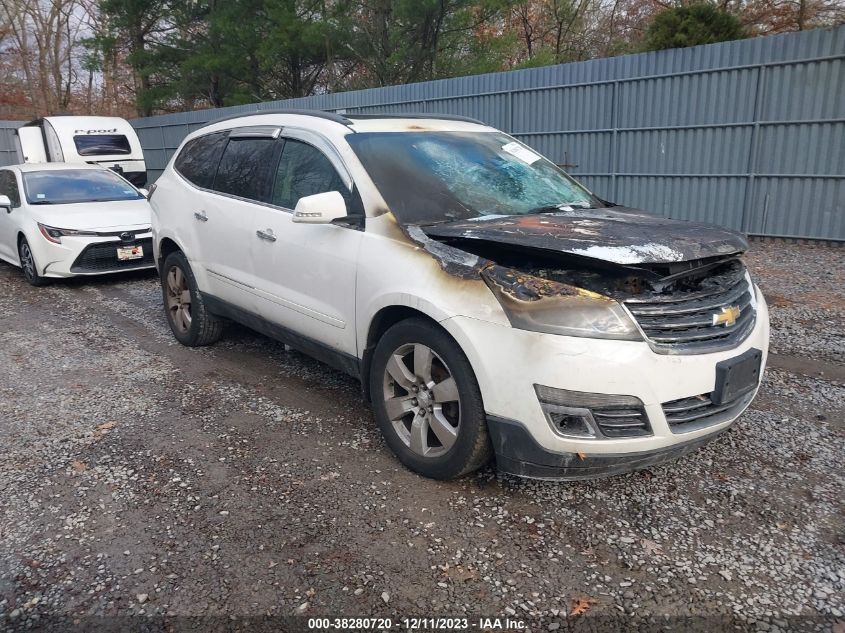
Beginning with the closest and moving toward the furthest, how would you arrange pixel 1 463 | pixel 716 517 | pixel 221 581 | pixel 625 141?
pixel 221 581, pixel 716 517, pixel 1 463, pixel 625 141

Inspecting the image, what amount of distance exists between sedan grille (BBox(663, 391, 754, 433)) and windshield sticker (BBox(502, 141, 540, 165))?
83.8 inches

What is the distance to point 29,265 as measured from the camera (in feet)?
28.2

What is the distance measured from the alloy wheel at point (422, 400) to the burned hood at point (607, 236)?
0.62m

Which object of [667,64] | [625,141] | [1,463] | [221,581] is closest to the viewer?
[221,581]

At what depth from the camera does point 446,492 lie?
3.17 m

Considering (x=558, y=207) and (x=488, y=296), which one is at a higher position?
(x=558, y=207)

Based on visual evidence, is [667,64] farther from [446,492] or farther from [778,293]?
[446,492]

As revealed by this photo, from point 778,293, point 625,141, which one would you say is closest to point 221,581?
point 778,293

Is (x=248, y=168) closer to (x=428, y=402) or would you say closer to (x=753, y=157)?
(x=428, y=402)

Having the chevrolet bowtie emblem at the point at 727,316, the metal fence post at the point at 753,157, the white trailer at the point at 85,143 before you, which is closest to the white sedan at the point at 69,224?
the white trailer at the point at 85,143

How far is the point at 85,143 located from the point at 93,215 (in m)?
8.38

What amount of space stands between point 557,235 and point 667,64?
862cm

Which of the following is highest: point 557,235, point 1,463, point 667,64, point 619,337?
point 667,64

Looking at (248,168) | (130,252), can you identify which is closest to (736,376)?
(248,168)
